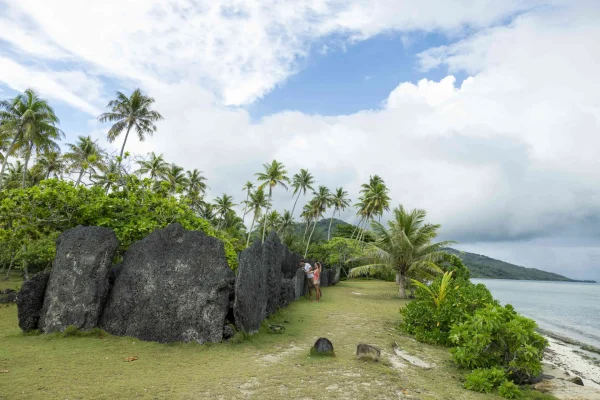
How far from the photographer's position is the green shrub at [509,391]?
600 centimetres

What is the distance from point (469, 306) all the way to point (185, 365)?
7.75 m

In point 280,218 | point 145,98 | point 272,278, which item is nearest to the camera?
point 272,278

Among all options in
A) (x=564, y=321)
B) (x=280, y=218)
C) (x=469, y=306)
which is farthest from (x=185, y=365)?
(x=280, y=218)

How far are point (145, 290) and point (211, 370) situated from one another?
9.26ft

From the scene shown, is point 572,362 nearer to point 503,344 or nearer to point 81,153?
point 503,344

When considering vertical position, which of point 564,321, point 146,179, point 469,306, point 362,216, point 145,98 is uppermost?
point 145,98

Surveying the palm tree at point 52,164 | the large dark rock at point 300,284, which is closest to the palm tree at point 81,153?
the palm tree at point 52,164

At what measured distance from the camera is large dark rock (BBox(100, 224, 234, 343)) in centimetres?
788

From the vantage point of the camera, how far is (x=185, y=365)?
21.5 feet

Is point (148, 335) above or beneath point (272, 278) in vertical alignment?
beneath

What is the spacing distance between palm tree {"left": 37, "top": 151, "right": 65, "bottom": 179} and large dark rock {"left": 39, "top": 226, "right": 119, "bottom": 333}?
2933 cm

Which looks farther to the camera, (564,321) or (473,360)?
(564,321)

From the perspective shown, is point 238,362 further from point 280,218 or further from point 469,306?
point 280,218

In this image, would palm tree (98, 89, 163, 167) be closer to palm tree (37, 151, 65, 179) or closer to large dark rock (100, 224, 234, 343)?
palm tree (37, 151, 65, 179)
